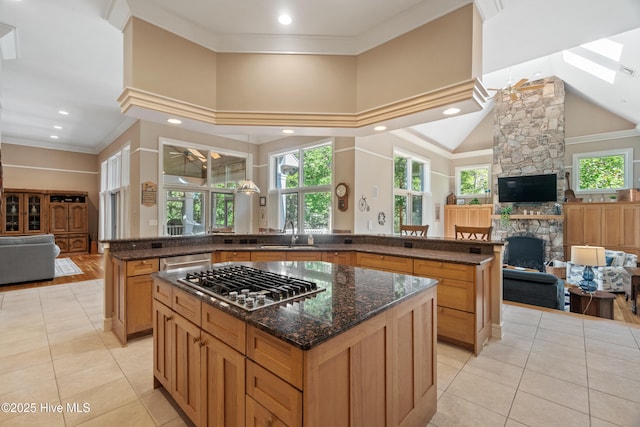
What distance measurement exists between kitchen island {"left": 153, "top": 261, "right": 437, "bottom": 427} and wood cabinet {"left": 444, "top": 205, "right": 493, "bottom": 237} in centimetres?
869

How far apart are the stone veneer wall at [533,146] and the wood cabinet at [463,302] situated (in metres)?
6.30

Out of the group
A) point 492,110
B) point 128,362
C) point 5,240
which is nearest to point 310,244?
point 128,362

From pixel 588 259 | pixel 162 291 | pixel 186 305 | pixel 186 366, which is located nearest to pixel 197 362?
pixel 186 366

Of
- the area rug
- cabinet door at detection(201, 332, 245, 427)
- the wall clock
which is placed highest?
the wall clock

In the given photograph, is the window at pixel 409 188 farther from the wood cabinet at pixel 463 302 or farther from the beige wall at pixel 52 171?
the beige wall at pixel 52 171

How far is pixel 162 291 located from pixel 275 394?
1263 millimetres

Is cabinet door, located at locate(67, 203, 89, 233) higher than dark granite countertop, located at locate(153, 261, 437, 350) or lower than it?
higher

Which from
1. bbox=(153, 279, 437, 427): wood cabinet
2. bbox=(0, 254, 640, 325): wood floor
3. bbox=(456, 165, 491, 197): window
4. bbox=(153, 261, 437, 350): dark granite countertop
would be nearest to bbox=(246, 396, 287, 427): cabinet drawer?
bbox=(153, 279, 437, 427): wood cabinet

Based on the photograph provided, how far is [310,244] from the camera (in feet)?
14.0

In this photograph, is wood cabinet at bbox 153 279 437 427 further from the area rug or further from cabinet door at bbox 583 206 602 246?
cabinet door at bbox 583 206 602 246

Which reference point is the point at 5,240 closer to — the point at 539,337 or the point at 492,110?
the point at 539,337

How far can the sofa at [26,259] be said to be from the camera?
5059 mm

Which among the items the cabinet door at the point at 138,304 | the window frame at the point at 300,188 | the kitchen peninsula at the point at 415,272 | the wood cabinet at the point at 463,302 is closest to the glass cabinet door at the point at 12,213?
the window frame at the point at 300,188

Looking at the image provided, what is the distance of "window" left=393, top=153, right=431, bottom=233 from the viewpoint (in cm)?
756
